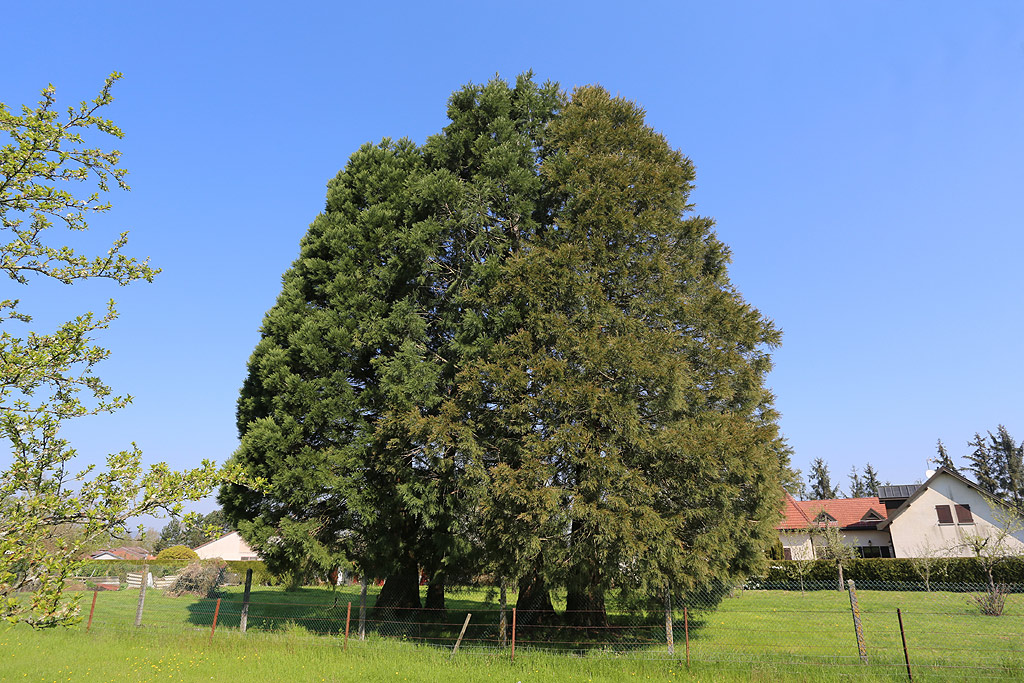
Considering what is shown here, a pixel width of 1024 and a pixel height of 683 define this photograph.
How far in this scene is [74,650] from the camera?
12406mm

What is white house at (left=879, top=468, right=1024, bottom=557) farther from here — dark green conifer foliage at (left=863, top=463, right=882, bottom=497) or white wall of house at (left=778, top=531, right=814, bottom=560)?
dark green conifer foliage at (left=863, top=463, right=882, bottom=497)

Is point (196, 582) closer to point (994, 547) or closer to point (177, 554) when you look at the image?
A: point (177, 554)

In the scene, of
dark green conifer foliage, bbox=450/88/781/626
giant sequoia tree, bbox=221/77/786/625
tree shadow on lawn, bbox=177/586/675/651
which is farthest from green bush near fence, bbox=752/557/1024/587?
giant sequoia tree, bbox=221/77/786/625

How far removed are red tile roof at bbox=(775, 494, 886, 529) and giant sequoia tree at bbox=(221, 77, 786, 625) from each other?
96.7 ft

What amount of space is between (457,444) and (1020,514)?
32438 millimetres

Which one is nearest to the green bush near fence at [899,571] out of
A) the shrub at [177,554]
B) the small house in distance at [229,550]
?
the shrub at [177,554]

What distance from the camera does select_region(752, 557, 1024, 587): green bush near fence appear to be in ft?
83.8

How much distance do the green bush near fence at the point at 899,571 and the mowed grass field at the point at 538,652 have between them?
9.86 metres

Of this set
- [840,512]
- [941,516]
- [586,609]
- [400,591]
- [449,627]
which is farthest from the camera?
[840,512]

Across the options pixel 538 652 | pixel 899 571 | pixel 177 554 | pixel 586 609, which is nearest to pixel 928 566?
pixel 899 571

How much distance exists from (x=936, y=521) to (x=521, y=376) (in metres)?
34.2

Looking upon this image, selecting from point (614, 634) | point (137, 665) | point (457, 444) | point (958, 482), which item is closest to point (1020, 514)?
point (958, 482)

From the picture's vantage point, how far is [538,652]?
11750 mm

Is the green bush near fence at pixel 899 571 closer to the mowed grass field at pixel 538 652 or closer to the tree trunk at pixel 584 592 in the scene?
the mowed grass field at pixel 538 652
